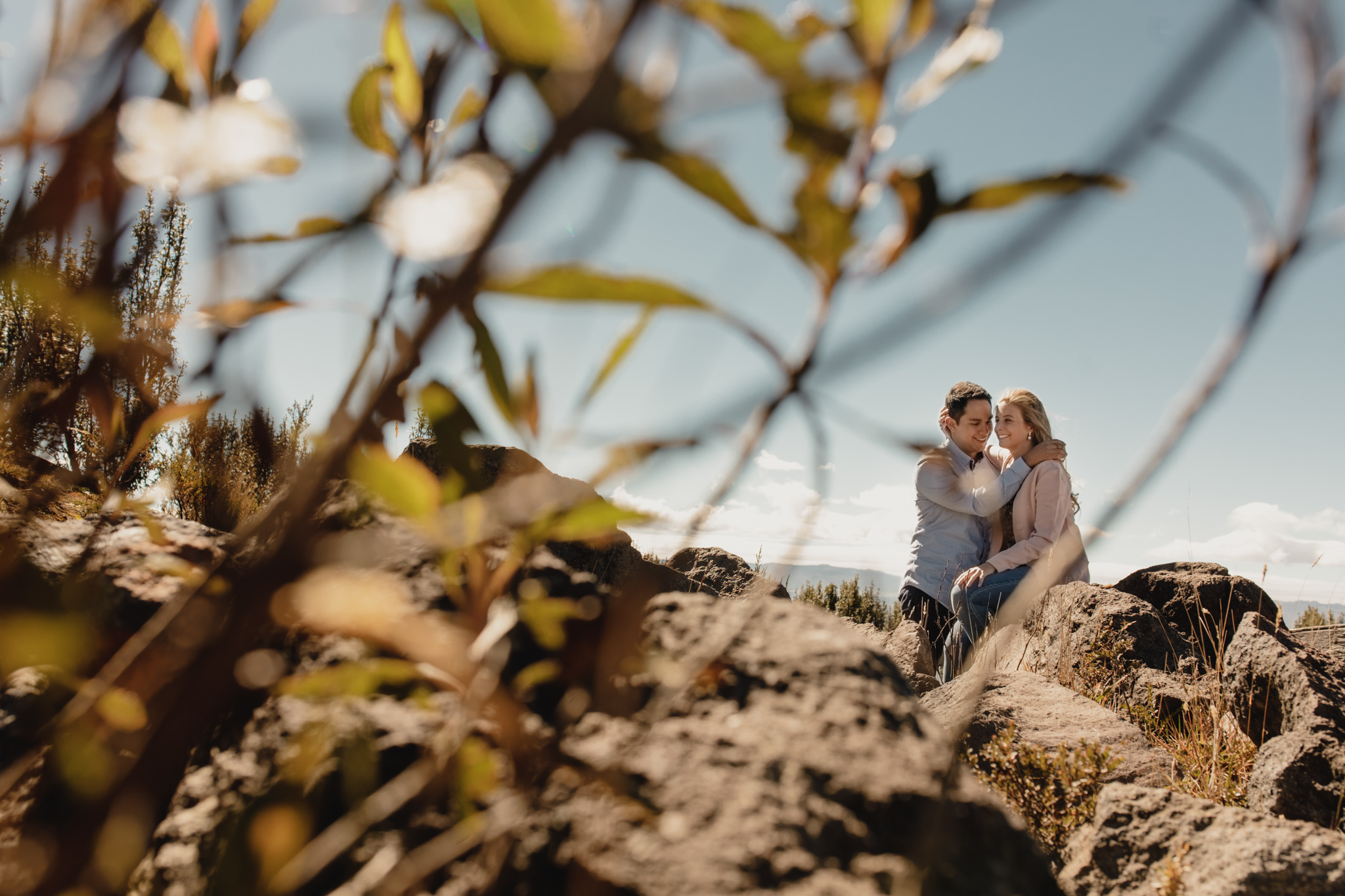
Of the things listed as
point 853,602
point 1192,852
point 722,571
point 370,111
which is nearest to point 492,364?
point 370,111

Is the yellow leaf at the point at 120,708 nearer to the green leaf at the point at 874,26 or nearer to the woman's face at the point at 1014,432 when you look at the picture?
the green leaf at the point at 874,26

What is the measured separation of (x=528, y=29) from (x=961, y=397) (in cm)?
387

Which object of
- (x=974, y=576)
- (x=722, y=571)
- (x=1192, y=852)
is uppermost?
(x=722, y=571)

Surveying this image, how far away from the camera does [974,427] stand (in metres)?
3.57

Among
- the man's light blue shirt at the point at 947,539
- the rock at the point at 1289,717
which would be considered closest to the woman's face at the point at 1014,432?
the man's light blue shirt at the point at 947,539

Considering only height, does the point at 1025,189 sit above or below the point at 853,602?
below

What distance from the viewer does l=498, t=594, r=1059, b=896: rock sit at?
437 millimetres

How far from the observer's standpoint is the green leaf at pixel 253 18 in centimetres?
43

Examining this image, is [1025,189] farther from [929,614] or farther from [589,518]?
[929,614]

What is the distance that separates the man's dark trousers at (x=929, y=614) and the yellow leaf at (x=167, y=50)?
3709 mm

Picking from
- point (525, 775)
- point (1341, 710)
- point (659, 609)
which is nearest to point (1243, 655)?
point (1341, 710)

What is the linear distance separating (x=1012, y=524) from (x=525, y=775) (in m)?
3.54

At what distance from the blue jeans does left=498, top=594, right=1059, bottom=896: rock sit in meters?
2.87

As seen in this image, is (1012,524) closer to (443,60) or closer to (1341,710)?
(1341,710)
